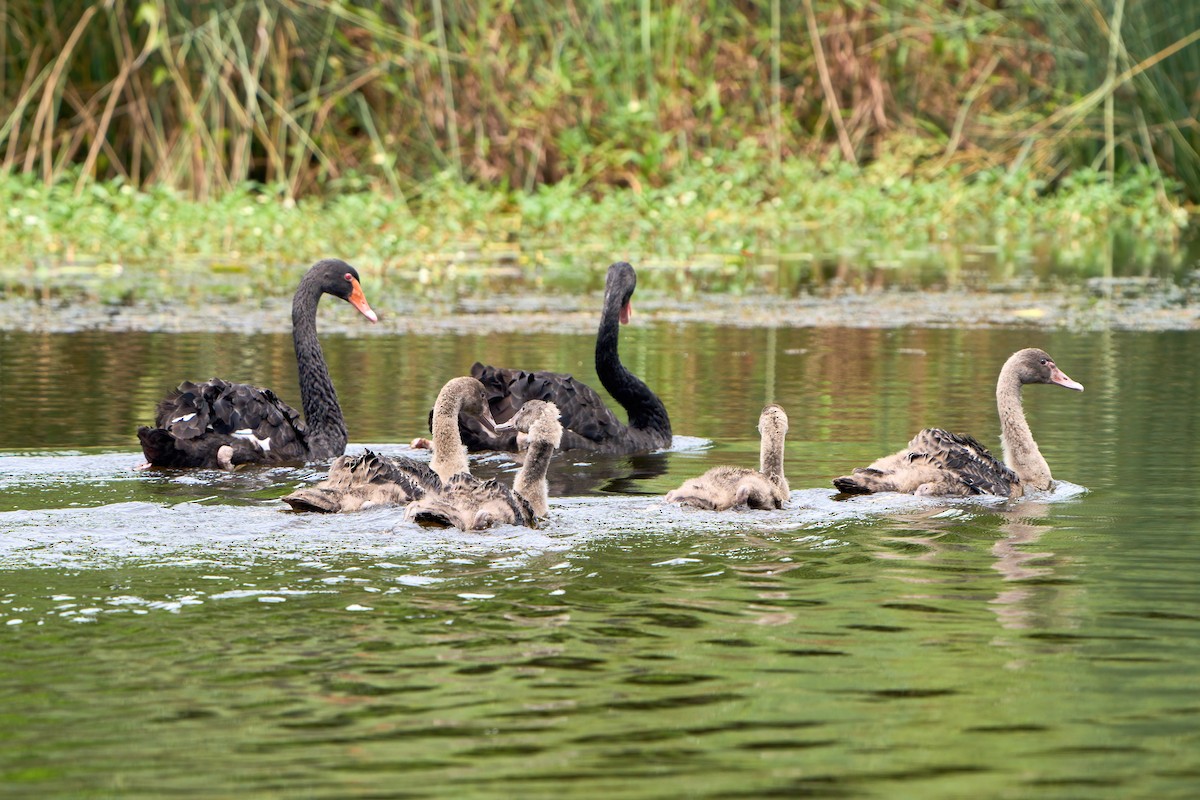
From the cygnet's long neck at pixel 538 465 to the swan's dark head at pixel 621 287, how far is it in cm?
315

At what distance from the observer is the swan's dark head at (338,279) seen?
1021 centimetres

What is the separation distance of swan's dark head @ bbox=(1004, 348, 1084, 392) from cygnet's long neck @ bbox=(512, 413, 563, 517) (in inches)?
91.9

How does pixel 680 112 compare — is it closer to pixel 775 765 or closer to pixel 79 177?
pixel 79 177

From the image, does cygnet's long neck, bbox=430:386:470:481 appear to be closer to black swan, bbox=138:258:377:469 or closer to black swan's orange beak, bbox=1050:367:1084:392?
black swan, bbox=138:258:377:469

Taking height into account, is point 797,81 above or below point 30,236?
above

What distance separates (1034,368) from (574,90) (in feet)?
41.6

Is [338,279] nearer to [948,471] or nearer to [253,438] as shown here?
[253,438]

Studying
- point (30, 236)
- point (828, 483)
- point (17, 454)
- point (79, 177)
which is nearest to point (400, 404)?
point (17, 454)

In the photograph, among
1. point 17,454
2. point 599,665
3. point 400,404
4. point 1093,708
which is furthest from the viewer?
point 400,404

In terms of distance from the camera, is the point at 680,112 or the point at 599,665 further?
the point at 680,112

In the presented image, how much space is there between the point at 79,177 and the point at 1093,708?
51.5 ft

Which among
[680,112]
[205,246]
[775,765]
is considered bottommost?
[775,765]

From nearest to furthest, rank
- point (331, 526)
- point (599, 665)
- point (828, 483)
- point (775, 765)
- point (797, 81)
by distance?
point (775, 765) → point (599, 665) → point (331, 526) → point (828, 483) → point (797, 81)

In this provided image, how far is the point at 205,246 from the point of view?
17281 millimetres
